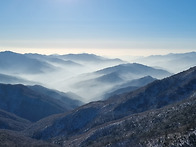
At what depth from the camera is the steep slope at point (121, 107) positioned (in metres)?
154

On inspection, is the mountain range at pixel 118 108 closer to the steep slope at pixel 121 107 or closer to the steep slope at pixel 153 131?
the steep slope at pixel 121 107

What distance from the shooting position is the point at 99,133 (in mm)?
125750

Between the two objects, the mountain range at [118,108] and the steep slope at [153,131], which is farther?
the mountain range at [118,108]

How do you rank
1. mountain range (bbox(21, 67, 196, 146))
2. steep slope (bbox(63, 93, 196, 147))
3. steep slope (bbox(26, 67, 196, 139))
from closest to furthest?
1. steep slope (bbox(63, 93, 196, 147))
2. mountain range (bbox(21, 67, 196, 146))
3. steep slope (bbox(26, 67, 196, 139))

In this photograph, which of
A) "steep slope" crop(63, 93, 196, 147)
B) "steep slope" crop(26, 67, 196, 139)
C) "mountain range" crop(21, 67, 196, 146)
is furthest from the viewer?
"steep slope" crop(26, 67, 196, 139)

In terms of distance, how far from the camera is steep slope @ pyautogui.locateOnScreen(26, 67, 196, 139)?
154337mm

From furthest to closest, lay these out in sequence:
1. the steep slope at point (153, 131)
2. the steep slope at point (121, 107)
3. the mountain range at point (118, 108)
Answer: the steep slope at point (121, 107)
the mountain range at point (118, 108)
the steep slope at point (153, 131)

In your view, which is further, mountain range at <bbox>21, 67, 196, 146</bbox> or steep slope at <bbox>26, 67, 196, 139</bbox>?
steep slope at <bbox>26, 67, 196, 139</bbox>

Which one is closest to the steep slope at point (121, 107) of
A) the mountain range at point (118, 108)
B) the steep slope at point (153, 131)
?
the mountain range at point (118, 108)

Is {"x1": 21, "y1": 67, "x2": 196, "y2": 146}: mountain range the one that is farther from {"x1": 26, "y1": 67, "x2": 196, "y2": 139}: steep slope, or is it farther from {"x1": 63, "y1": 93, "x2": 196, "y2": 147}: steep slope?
{"x1": 63, "y1": 93, "x2": 196, "y2": 147}: steep slope

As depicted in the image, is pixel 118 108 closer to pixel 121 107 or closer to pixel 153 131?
pixel 121 107

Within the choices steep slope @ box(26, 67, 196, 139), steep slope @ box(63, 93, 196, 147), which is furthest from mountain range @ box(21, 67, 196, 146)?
steep slope @ box(63, 93, 196, 147)

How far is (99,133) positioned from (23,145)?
36.1 meters

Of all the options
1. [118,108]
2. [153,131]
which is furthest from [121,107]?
[153,131]
